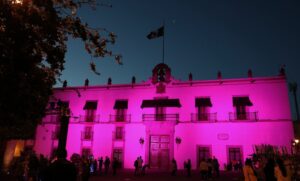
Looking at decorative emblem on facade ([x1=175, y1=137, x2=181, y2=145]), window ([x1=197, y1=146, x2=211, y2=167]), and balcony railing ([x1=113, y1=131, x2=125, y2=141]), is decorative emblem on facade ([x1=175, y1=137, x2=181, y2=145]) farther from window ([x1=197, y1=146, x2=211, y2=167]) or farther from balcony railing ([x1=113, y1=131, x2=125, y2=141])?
balcony railing ([x1=113, y1=131, x2=125, y2=141])

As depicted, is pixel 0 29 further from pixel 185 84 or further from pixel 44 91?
pixel 185 84

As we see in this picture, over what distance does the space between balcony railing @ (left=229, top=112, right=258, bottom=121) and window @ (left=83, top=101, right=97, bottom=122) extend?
13.6 metres

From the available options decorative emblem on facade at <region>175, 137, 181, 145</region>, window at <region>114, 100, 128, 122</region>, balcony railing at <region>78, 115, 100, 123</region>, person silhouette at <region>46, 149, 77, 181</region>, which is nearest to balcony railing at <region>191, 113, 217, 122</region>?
decorative emblem on facade at <region>175, 137, 181, 145</region>

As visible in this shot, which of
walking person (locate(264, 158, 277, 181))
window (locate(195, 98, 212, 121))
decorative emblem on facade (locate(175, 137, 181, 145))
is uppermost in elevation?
window (locate(195, 98, 212, 121))

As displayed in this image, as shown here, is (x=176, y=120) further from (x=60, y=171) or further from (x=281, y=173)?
(x=60, y=171)

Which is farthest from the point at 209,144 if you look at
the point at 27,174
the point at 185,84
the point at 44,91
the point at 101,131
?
the point at 44,91

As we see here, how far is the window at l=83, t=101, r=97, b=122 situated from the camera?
2959 centimetres

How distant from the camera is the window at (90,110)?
2959cm

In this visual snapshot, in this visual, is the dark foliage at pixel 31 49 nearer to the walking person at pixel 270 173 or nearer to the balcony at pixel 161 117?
the walking person at pixel 270 173

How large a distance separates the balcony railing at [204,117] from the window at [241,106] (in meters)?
1.99

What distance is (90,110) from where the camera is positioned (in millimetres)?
29984

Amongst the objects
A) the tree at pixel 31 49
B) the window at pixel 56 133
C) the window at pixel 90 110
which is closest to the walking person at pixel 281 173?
the tree at pixel 31 49

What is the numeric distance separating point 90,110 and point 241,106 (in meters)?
15.1

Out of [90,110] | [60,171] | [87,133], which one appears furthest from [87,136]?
[60,171]
